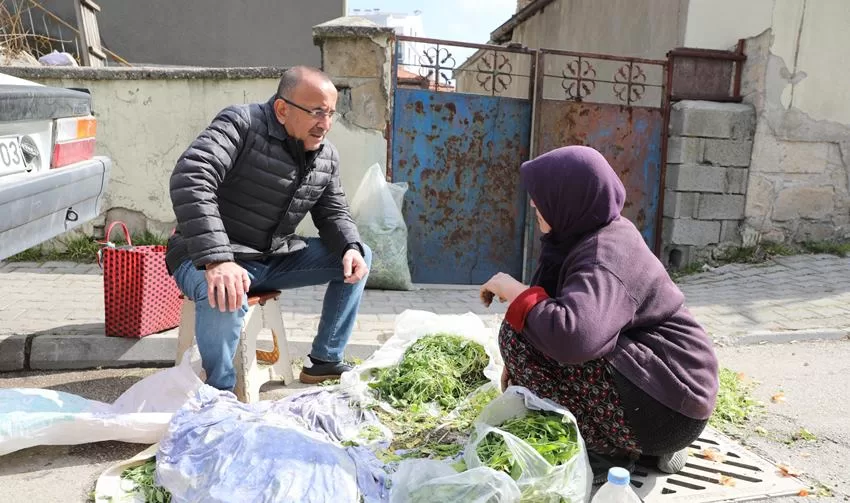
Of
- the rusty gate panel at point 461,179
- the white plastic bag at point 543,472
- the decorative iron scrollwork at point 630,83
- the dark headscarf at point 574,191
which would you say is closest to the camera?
the white plastic bag at point 543,472

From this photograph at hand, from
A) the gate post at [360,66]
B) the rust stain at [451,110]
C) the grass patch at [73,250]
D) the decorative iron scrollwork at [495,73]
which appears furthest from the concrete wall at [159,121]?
the decorative iron scrollwork at [495,73]

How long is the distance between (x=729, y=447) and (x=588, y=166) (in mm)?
1536

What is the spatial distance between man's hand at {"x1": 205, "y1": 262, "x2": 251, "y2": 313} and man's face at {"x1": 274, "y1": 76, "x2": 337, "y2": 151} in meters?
0.80

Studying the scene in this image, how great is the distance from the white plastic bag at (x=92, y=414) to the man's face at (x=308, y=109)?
3.98 feet

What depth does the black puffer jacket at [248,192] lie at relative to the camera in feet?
9.24

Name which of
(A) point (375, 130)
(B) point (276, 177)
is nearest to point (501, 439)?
(B) point (276, 177)

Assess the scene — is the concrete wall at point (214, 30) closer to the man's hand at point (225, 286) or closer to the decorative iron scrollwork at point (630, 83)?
the decorative iron scrollwork at point (630, 83)

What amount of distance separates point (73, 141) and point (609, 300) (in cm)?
292

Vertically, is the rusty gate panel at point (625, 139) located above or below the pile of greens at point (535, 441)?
above

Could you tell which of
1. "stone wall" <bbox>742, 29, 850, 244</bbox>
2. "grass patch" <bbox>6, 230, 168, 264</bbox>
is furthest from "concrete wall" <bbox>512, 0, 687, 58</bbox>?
"grass patch" <bbox>6, 230, 168, 264</bbox>

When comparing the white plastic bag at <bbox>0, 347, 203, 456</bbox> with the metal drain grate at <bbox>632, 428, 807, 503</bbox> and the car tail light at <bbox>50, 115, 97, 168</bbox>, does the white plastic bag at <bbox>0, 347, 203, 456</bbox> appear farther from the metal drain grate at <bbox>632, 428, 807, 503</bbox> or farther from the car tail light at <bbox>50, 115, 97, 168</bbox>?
the metal drain grate at <bbox>632, 428, 807, 503</bbox>

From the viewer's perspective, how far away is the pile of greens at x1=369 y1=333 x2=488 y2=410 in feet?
10.6

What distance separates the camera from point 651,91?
7.89 meters

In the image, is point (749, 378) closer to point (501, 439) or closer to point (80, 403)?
point (501, 439)
